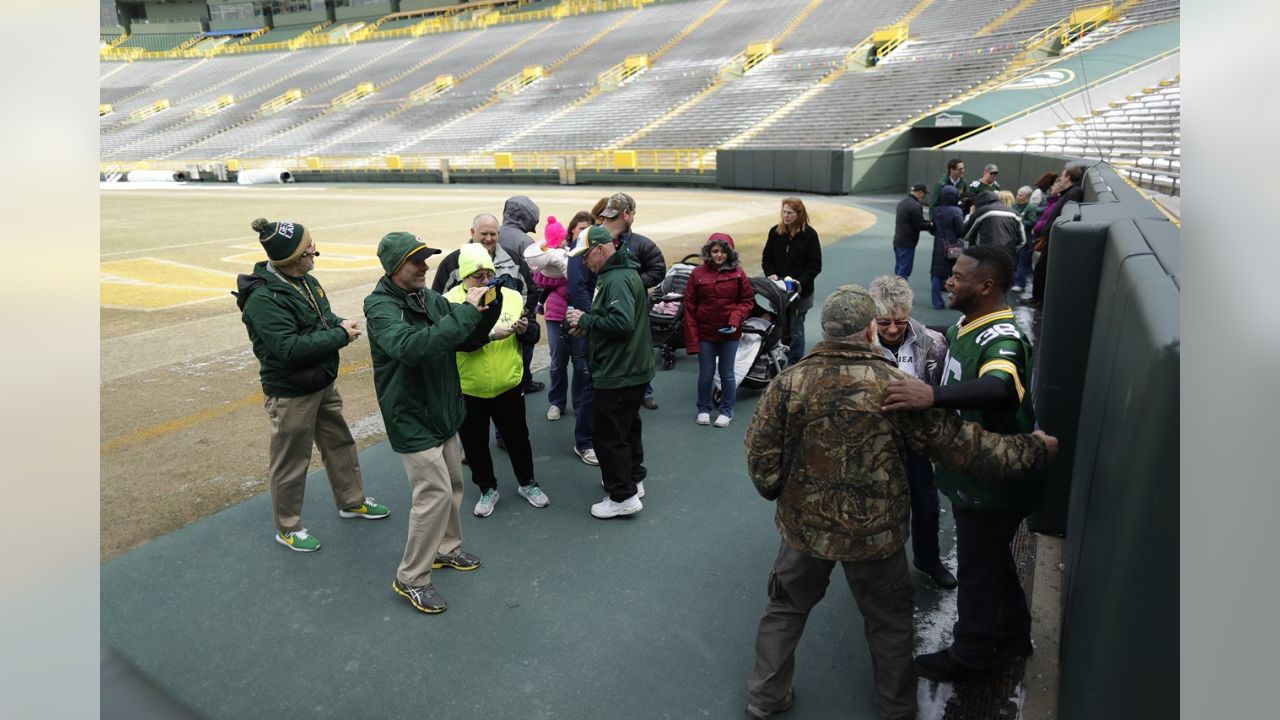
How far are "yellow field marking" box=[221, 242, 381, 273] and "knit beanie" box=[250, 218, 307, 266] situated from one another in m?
9.33

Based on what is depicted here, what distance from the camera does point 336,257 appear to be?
14703 mm

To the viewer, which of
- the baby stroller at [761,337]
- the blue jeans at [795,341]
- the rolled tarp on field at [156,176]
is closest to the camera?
the baby stroller at [761,337]

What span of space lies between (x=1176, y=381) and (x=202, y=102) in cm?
6848

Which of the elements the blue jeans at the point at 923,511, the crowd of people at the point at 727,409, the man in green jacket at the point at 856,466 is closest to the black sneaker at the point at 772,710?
the crowd of people at the point at 727,409

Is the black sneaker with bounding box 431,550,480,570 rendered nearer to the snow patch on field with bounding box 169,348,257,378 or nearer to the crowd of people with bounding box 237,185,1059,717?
the crowd of people with bounding box 237,185,1059,717

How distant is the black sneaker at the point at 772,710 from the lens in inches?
125

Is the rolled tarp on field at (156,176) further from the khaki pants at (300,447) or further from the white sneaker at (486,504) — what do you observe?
the white sneaker at (486,504)

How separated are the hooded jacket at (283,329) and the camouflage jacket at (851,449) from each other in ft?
8.36

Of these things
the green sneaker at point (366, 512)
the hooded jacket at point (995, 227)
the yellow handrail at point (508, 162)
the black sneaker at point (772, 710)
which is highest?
the yellow handrail at point (508, 162)

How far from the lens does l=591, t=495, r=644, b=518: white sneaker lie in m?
4.86

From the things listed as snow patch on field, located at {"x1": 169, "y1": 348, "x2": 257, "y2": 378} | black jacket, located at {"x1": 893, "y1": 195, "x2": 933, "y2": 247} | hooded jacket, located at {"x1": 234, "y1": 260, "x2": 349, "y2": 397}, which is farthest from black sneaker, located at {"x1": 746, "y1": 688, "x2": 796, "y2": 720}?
black jacket, located at {"x1": 893, "y1": 195, "x2": 933, "y2": 247}
